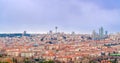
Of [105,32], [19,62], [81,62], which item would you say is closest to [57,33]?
[105,32]

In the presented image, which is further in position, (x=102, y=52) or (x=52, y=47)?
(x=52, y=47)

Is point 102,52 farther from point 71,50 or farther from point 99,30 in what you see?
point 99,30

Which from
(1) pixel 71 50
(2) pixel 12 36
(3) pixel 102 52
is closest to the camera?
(3) pixel 102 52

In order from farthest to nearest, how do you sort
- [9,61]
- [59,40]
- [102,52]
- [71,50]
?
1. [59,40]
2. [71,50]
3. [102,52]
4. [9,61]

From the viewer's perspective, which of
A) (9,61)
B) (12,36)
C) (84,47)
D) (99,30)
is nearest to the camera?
(9,61)

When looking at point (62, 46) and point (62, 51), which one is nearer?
point (62, 51)

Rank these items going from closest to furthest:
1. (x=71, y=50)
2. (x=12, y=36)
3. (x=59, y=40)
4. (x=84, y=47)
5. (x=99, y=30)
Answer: (x=71, y=50), (x=84, y=47), (x=59, y=40), (x=12, y=36), (x=99, y=30)

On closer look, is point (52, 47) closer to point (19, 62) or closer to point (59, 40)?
point (59, 40)

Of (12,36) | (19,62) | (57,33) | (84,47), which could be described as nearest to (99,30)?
(57,33)

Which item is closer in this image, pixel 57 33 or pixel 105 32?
pixel 57 33
